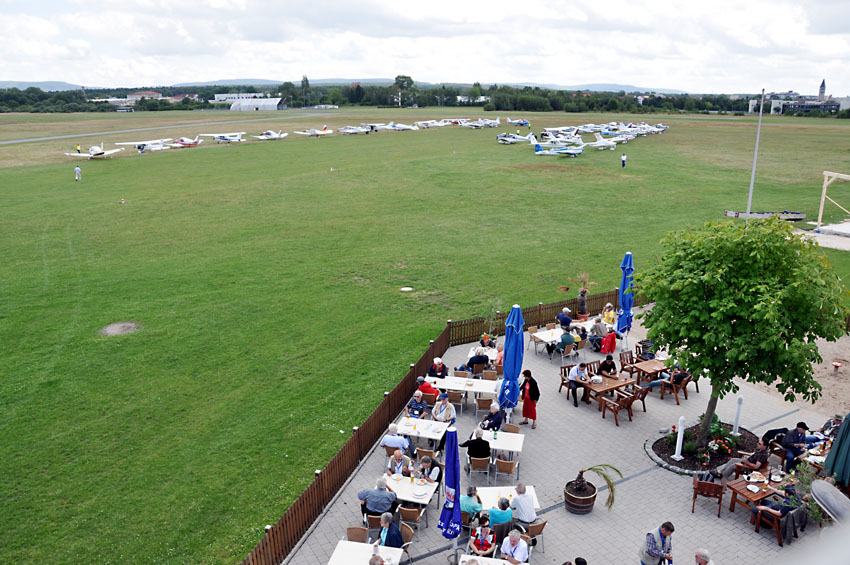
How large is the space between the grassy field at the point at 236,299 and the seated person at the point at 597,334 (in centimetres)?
282

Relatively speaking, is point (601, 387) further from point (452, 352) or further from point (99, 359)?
point (99, 359)

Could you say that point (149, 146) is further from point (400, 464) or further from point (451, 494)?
point (451, 494)

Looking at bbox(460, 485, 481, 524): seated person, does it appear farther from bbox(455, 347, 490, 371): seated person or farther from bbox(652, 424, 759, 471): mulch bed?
bbox(455, 347, 490, 371): seated person

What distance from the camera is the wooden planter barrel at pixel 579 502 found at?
12.2 meters

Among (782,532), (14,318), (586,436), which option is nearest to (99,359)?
(14,318)

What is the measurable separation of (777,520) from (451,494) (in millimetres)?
6236

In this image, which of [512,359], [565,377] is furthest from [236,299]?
[565,377]

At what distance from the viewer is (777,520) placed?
11.4m

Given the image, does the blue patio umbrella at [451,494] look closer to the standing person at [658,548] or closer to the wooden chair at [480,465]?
the wooden chair at [480,465]

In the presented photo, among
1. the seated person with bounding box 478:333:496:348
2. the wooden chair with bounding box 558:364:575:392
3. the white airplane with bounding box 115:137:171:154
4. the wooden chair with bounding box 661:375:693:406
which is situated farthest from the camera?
the white airplane with bounding box 115:137:171:154

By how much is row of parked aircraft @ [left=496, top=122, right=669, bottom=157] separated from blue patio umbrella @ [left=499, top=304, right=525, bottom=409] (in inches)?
2299

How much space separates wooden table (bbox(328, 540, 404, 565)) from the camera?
1024 centimetres

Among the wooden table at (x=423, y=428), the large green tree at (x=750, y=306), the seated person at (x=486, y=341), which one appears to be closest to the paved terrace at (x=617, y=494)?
the wooden table at (x=423, y=428)

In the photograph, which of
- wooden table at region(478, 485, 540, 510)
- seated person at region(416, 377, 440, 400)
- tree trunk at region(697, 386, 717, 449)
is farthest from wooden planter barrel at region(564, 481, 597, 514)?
seated person at region(416, 377, 440, 400)
